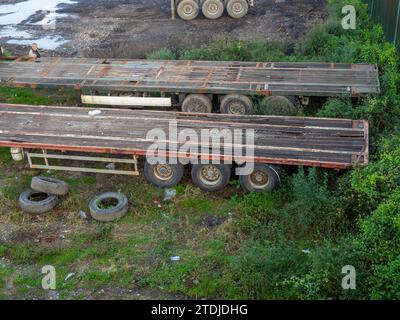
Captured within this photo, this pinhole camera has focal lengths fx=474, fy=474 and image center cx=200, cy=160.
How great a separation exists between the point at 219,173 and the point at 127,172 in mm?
1944

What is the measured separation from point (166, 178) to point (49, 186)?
2.33 metres

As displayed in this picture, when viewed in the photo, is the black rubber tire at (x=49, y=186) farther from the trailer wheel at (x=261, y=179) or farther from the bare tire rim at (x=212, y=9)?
the bare tire rim at (x=212, y=9)

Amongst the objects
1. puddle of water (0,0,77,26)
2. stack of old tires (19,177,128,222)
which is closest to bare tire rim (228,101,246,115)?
stack of old tires (19,177,128,222)

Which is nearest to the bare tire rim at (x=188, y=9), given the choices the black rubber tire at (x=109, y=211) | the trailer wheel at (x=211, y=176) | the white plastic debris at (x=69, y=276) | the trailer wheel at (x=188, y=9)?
the trailer wheel at (x=188, y=9)

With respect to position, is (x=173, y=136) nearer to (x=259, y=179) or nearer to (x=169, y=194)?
(x=169, y=194)

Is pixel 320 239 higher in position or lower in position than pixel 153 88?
lower

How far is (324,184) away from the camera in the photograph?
8570 mm

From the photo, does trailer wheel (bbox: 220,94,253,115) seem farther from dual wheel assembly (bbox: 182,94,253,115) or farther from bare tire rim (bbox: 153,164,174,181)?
bare tire rim (bbox: 153,164,174,181)

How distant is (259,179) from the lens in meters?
9.34

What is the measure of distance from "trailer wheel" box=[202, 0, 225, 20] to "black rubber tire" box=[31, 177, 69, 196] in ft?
36.9

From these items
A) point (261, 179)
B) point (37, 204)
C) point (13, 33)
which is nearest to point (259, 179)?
point (261, 179)
